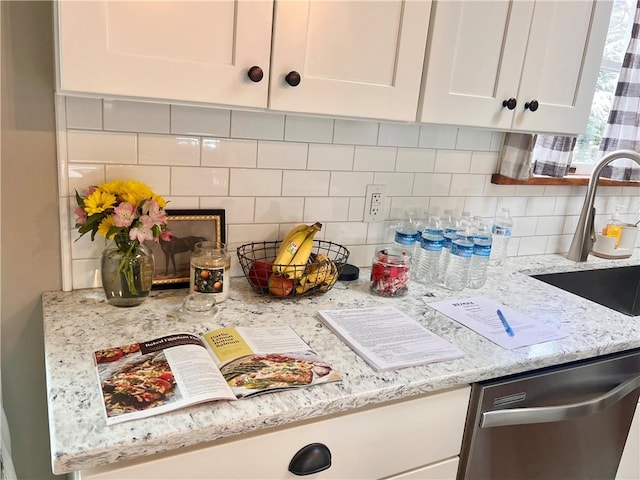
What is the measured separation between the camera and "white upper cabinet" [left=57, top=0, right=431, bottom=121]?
946 mm

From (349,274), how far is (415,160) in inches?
18.5

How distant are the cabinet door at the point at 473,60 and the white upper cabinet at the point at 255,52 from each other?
0.17ft

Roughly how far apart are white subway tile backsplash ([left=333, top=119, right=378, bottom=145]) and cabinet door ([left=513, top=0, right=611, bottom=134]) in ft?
1.40

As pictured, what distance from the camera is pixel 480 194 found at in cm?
193

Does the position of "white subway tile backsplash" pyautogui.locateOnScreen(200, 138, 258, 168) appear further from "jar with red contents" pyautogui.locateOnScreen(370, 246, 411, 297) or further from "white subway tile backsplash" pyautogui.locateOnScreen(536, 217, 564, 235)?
"white subway tile backsplash" pyautogui.locateOnScreen(536, 217, 564, 235)

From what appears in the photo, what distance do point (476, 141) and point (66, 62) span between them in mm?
1382

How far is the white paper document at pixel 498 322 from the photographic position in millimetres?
1279

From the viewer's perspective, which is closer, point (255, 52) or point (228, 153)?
point (255, 52)

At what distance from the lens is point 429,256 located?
5.43 ft

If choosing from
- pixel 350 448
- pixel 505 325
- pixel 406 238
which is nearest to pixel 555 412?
pixel 505 325

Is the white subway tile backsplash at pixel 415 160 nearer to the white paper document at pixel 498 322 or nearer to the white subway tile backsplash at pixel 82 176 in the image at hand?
the white paper document at pixel 498 322

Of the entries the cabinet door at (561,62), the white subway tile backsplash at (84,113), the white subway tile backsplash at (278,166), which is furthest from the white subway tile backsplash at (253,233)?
the cabinet door at (561,62)

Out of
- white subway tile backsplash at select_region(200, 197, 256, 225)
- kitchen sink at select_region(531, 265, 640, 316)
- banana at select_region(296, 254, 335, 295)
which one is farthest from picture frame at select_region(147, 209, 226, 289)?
kitchen sink at select_region(531, 265, 640, 316)

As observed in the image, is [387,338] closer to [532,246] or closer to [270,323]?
[270,323]
